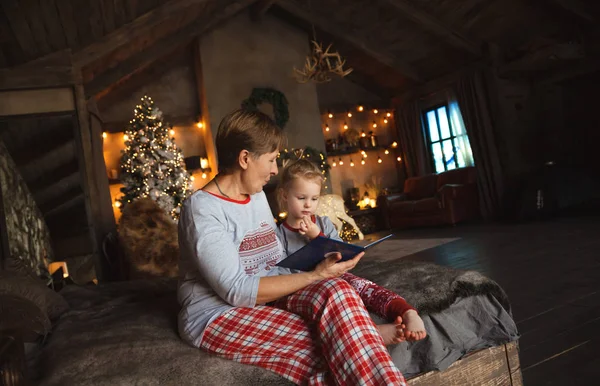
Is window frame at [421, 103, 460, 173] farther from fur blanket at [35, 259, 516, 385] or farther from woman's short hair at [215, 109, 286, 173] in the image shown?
woman's short hair at [215, 109, 286, 173]

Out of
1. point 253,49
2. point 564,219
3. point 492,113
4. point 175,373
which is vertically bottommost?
point 564,219

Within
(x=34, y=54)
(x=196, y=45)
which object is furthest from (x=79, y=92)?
(x=196, y=45)

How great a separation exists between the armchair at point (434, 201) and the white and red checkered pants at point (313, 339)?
6.82 m

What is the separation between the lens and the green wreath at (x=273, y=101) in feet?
28.0

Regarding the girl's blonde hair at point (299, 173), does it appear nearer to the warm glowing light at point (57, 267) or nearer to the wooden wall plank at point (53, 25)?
the wooden wall plank at point (53, 25)

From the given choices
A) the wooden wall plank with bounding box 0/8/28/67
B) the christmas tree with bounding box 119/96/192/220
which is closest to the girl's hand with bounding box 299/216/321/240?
the wooden wall plank with bounding box 0/8/28/67

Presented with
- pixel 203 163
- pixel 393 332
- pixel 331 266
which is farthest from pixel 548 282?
pixel 203 163

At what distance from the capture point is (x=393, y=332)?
1.56 m

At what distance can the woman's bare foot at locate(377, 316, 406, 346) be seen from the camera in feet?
5.08

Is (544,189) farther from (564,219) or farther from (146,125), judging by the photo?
(146,125)

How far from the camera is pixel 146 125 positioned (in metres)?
7.25

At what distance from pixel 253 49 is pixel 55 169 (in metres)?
4.64

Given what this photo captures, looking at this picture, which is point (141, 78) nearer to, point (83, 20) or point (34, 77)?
point (34, 77)

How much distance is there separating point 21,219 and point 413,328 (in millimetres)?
4716
